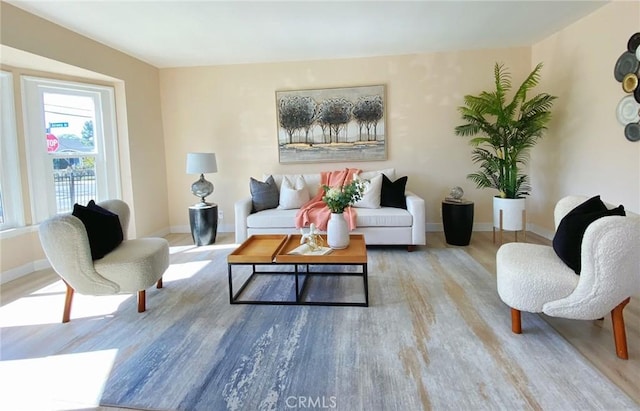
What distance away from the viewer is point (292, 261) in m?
2.59

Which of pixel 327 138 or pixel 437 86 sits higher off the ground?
pixel 437 86

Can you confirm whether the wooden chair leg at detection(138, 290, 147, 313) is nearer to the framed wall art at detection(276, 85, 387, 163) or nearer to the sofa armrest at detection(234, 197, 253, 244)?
the sofa armrest at detection(234, 197, 253, 244)

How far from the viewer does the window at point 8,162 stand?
340 centimetres

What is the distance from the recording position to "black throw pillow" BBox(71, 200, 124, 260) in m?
2.48

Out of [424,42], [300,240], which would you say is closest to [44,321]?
[300,240]

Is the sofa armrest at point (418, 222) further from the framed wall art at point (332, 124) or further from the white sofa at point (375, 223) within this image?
the framed wall art at point (332, 124)

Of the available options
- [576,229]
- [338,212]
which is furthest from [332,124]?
[576,229]

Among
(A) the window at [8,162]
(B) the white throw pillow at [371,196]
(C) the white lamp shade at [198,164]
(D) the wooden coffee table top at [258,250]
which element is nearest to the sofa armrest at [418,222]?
(B) the white throw pillow at [371,196]

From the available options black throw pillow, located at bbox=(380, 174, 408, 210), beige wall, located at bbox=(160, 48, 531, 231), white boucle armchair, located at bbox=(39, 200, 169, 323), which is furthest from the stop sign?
black throw pillow, located at bbox=(380, 174, 408, 210)

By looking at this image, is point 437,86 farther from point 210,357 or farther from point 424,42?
point 210,357

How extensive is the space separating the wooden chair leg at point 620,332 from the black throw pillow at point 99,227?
3356 millimetres

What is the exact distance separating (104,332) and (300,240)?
5.31ft

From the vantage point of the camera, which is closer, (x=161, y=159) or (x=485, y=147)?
(x=485, y=147)

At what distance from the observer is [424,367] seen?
184cm
